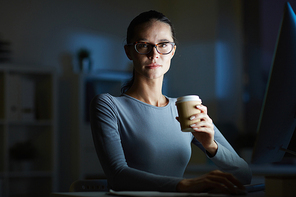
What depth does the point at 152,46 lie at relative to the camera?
1409 millimetres

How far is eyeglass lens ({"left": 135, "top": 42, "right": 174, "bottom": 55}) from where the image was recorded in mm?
1396

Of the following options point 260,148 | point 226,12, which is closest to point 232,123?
point 226,12

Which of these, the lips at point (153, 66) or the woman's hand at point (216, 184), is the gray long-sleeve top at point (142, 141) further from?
the woman's hand at point (216, 184)

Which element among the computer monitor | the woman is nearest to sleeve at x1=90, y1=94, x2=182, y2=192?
the woman

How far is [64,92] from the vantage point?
4.20m

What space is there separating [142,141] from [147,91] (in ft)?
0.85

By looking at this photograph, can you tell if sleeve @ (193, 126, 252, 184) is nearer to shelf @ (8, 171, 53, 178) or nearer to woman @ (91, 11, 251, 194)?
woman @ (91, 11, 251, 194)

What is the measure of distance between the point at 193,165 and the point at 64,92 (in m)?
1.84

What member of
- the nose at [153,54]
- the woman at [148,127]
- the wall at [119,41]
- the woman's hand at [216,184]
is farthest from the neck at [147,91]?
the wall at [119,41]

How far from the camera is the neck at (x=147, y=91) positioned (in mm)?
1499

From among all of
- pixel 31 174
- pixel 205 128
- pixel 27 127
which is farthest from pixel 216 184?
pixel 27 127

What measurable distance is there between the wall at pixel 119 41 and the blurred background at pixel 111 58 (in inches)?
0.4

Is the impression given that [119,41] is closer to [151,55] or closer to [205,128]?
[151,55]

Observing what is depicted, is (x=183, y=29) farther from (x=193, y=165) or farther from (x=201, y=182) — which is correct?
(x=201, y=182)
